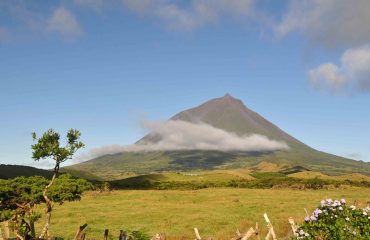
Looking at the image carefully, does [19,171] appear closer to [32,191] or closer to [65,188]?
[32,191]

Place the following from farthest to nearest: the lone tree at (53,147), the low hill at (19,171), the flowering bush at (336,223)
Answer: the low hill at (19,171), the lone tree at (53,147), the flowering bush at (336,223)

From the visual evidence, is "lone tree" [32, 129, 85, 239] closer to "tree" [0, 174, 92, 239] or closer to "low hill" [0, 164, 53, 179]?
"tree" [0, 174, 92, 239]

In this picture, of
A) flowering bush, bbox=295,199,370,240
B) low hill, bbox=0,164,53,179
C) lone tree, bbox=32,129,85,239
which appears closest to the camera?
flowering bush, bbox=295,199,370,240

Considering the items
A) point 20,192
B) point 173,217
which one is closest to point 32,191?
point 20,192

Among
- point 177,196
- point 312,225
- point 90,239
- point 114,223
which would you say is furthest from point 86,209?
point 312,225

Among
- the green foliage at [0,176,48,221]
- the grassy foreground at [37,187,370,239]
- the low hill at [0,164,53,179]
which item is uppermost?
the low hill at [0,164,53,179]

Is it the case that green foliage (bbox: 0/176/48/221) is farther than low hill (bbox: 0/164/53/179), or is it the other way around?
low hill (bbox: 0/164/53/179)

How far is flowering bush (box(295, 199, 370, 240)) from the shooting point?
647 inches

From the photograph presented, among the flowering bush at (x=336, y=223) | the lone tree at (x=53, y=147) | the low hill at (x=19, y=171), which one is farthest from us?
the low hill at (x=19, y=171)

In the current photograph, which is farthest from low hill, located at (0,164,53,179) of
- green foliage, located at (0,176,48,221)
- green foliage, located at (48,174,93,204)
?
green foliage, located at (48,174,93,204)

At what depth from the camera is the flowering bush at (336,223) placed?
16.4 metres

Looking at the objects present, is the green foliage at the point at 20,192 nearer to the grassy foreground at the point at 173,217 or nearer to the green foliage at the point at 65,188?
the green foliage at the point at 65,188

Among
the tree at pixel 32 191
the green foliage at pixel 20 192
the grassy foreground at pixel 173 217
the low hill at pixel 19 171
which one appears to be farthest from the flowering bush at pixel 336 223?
the low hill at pixel 19 171

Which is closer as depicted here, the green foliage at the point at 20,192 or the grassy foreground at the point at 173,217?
the green foliage at the point at 20,192
